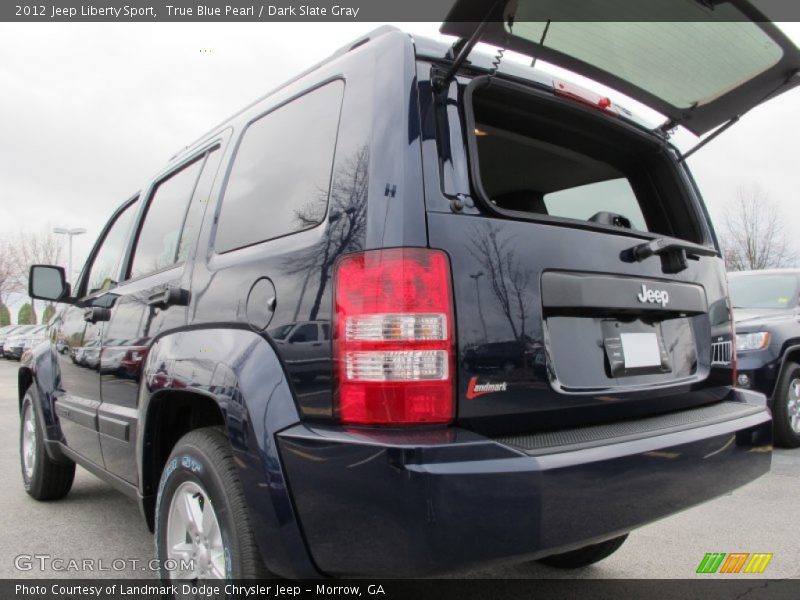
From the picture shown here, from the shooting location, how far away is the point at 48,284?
3.58 meters

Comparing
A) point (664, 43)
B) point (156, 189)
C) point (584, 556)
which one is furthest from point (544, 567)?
point (156, 189)

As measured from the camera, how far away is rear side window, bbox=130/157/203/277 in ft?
8.76

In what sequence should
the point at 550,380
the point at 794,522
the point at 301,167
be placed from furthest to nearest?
the point at 794,522 < the point at 301,167 < the point at 550,380

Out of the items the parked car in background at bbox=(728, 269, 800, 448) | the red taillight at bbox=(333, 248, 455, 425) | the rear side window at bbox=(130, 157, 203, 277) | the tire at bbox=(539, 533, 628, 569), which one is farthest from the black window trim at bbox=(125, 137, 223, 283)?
the parked car in background at bbox=(728, 269, 800, 448)

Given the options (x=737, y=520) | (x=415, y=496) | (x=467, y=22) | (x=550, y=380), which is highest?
(x=467, y=22)

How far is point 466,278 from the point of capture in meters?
1.66

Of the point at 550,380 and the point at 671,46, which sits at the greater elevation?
the point at 671,46

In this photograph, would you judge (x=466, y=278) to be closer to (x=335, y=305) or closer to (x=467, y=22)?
(x=335, y=305)

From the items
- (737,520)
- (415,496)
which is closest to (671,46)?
(415,496)

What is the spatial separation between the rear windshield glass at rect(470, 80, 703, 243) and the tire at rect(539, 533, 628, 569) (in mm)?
1390

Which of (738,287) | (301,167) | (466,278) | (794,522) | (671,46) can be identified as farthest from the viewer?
(738,287)

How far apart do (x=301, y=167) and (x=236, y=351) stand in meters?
0.61

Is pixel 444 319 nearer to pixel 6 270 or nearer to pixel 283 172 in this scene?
pixel 283 172

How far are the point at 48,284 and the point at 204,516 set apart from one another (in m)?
2.27
